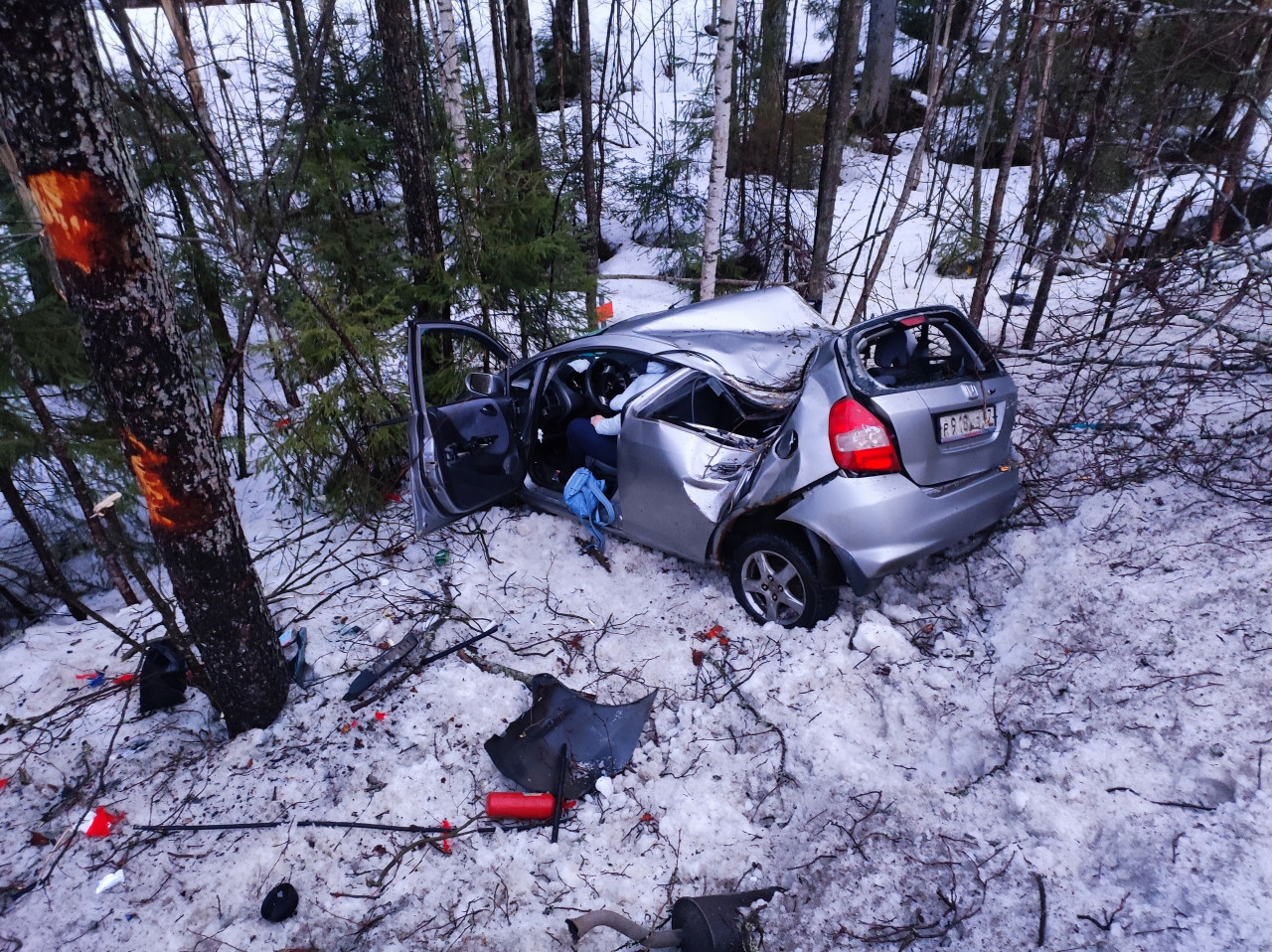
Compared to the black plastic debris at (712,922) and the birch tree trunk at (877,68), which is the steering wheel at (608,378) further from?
the birch tree trunk at (877,68)

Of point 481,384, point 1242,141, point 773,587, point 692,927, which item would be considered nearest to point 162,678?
point 481,384

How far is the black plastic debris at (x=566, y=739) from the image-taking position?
126 inches

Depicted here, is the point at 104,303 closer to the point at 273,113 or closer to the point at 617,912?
the point at 617,912

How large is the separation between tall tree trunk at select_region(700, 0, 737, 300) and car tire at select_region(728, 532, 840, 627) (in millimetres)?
4095

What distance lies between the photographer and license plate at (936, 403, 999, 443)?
136 inches

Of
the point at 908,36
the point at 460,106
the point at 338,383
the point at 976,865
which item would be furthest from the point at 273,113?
the point at 908,36

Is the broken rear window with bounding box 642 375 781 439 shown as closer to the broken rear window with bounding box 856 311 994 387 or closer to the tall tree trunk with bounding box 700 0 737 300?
the broken rear window with bounding box 856 311 994 387

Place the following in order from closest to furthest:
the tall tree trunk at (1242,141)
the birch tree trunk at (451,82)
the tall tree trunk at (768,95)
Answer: the tall tree trunk at (1242,141) < the birch tree trunk at (451,82) < the tall tree trunk at (768,95)

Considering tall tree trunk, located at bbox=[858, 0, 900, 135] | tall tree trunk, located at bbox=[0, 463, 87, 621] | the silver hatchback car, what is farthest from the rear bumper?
tall tree trunk, located at bbox=[858, 0, 900, 135]

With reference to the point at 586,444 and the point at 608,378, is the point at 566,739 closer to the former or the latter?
the point at 586,444

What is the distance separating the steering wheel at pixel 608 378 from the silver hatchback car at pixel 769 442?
Answer: 0.18 meters

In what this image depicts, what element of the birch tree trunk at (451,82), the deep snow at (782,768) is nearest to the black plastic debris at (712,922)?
the deep snow at (782,768)

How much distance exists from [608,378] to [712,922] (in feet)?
13.4

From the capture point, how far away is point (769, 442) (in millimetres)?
3771
